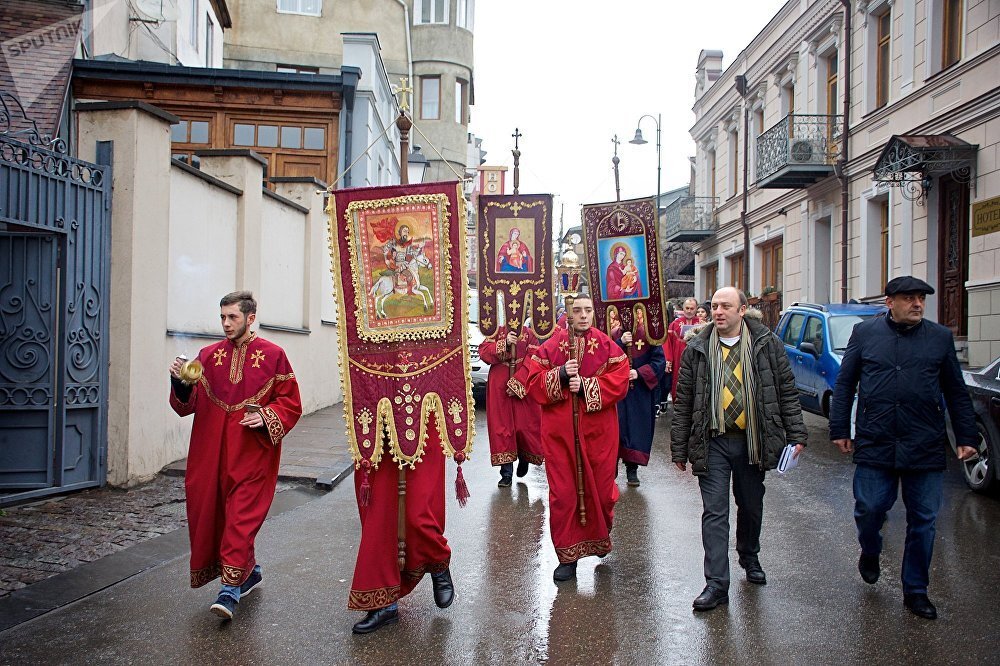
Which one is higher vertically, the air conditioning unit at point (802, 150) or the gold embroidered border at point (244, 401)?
the air conditioning unit at point (802, 150)

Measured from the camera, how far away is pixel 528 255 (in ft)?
33.1

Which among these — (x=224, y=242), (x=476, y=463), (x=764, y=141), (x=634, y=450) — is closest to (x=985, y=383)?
(x=634, y=450)

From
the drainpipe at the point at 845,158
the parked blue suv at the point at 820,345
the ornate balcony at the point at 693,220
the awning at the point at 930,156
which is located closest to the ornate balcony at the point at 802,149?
the drainpipe at the point at 845,158

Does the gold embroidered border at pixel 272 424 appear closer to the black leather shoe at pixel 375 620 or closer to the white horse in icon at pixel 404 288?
the white horse in icon at pixel 404 288

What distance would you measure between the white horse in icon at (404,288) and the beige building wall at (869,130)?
1158cm

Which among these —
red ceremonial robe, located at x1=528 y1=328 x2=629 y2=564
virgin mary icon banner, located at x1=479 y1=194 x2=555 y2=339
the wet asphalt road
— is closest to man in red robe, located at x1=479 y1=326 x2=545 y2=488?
virgin mary icon banner, located at x1=479 y1=194 x2=555 y2=339

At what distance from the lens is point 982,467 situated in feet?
28.0

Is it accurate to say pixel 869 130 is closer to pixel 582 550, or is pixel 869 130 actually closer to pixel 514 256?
pixel 514 256

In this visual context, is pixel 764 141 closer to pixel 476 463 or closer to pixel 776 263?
pixel 776 263

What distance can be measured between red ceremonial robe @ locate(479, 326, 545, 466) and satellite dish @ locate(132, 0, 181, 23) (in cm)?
1342

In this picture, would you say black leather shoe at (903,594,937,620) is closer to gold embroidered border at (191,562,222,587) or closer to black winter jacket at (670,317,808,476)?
black winter jacket at (670,317,808,476)

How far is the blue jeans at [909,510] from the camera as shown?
523 cm

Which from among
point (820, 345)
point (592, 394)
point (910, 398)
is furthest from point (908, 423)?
point (820, 345)

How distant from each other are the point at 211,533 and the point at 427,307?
5.95ft
